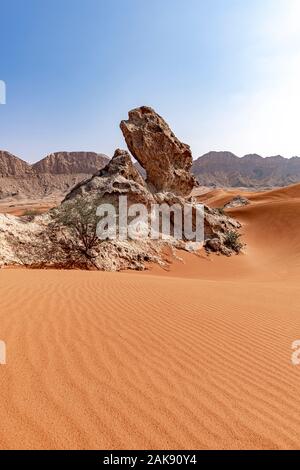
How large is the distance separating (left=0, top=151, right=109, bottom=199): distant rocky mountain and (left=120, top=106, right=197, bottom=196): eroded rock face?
6680 cm

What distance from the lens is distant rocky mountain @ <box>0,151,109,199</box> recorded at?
295 feet

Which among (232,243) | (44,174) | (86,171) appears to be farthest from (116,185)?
(86,171)

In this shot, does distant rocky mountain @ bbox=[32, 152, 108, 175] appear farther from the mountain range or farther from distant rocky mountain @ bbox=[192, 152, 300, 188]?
distant rocky mountain @ bbox=[192, 152, 300, 188]

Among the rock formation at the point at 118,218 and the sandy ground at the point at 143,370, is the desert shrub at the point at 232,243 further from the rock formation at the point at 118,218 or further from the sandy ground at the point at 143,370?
the sandy ground at the point at 143,370

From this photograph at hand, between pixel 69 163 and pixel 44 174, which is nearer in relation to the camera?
pixel 44 174

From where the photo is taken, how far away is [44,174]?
101 meters

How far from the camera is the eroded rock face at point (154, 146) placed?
17.9m

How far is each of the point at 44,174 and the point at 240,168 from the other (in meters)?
76.7

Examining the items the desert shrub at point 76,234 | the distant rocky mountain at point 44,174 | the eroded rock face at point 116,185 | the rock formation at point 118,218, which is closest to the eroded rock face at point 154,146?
the rock formation at point 118,218

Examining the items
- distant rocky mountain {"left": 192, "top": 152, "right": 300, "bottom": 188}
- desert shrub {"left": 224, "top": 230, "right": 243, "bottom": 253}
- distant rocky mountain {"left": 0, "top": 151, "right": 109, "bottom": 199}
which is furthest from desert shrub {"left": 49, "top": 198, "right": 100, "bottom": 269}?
distant rocky mountain {"left": 192, "top": 152, "right": 300, "bottom": 188}

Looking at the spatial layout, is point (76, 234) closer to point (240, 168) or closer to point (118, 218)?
point (118, 218)

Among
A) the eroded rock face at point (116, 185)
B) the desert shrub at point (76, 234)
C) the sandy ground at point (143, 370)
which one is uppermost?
the eroded rock face at point (116, 185)

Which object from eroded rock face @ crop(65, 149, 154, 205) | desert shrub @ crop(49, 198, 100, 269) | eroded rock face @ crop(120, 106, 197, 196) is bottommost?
desert shrub @ crop(49, 198, 100, 269)

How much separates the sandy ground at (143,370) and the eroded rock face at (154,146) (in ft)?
39.1
